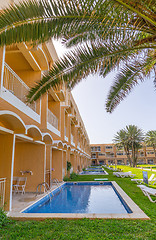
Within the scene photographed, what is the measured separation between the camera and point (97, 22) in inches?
168

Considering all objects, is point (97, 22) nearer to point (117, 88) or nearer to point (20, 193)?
point (117, 88)

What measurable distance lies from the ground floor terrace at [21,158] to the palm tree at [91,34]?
2.33m

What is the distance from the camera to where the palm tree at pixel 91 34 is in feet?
12.0

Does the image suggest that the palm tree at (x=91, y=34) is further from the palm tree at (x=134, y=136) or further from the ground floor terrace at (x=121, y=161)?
the ground floor terrace at (x=121, y=161)

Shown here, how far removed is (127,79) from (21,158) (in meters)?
8.52

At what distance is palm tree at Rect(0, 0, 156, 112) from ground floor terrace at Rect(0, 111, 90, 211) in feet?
7.64

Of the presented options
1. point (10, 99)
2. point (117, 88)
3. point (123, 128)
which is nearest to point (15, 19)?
point (10, 99)

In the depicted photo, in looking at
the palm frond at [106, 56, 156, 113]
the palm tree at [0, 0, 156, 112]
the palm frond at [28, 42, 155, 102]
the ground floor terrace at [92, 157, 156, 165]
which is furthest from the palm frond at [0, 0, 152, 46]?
the ground floor terrace at [92, 157, 156, 165]

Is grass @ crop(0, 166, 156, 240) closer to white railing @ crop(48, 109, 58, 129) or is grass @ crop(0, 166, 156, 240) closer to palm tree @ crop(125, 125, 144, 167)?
white railing @ crop(48, 109, 58, 129)

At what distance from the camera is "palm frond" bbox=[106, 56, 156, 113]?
5792 mm

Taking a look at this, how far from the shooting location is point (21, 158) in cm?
1179

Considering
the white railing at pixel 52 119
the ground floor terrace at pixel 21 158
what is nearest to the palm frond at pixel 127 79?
the ground floor terrace at pixel 21 158

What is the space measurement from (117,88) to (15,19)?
12.7 ft

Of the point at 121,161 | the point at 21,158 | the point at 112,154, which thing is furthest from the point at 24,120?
the point at 121,161
